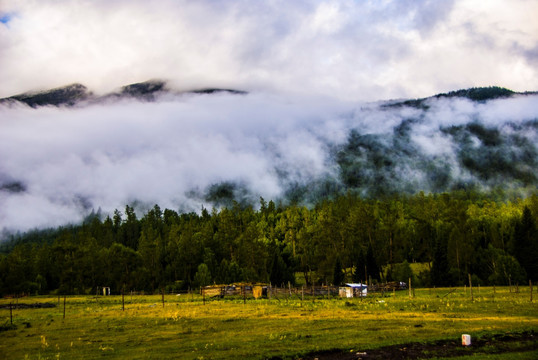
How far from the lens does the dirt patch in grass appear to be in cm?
2458

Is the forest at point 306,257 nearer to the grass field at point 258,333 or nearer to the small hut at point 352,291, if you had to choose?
the small hut at point 352,291

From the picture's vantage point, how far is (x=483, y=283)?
105 meters

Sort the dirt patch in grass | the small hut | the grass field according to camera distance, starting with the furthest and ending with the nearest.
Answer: the small hut
the grass field
the dirt patch in grass

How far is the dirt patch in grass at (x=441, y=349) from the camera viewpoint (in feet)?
80.6

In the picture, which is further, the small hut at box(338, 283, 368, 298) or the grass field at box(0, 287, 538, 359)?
the small hut at box(338, 283, 368, 298)

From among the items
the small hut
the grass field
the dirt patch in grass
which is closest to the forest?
the small hut

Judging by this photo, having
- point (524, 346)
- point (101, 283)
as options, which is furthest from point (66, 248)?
point (524, 346)

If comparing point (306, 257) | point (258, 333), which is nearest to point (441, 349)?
point (258, 333)

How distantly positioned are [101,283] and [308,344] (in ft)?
436

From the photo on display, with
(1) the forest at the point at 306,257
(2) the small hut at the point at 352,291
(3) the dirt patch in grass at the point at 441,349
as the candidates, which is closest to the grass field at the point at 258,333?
(3) the dirt patch in grass at the point at 441,349

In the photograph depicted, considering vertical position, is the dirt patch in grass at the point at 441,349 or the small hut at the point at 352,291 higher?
Answer: the dirt patch in grass at the point at 441,349

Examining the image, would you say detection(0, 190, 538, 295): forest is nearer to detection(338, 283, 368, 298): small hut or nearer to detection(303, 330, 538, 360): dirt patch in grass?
detection(338, 283, 368, 298): small hut

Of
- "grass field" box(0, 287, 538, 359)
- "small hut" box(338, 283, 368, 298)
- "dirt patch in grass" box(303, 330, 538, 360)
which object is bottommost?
"small hut" box(338, 283, 368, 298)

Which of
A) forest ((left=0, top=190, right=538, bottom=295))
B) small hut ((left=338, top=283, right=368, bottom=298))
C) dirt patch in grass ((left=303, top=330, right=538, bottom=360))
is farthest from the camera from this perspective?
forest ((left=0, top=190, right=538, bottom=295))
